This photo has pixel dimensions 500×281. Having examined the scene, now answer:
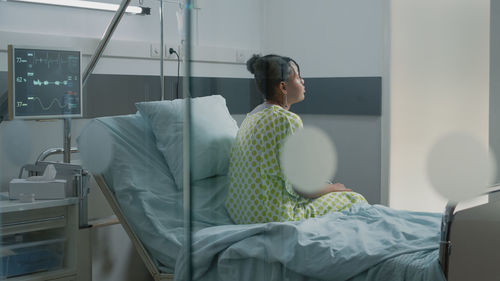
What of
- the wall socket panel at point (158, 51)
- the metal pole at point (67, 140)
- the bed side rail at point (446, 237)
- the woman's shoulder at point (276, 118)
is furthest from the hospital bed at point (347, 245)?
the metal pole at point (67, 140)

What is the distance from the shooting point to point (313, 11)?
3.07ft

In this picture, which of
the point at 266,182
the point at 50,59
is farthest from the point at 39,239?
the point at 266,182

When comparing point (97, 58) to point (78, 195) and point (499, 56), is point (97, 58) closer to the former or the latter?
point (78, 195)

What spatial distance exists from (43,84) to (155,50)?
1.46ft

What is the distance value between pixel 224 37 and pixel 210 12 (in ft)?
0.26

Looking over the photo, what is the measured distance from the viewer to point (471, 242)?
93cm

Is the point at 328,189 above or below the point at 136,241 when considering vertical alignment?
above

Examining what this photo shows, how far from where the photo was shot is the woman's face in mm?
930

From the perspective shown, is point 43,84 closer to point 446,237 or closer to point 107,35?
point 107,35

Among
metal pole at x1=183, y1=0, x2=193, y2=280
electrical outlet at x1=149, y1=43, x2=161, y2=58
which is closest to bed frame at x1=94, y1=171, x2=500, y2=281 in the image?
metal pole at x1=183, y1=0, x2=193, y2=280

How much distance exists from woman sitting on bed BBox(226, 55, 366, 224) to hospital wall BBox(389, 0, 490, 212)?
0.10 meters

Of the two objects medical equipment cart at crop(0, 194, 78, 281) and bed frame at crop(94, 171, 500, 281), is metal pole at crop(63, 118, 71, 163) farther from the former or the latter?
bed frame at crop(94, 171, 500, 281)

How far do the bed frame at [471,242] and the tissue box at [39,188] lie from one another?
1485 millimetres

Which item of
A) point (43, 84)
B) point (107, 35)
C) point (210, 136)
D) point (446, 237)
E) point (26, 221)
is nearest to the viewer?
point (446, 237)
